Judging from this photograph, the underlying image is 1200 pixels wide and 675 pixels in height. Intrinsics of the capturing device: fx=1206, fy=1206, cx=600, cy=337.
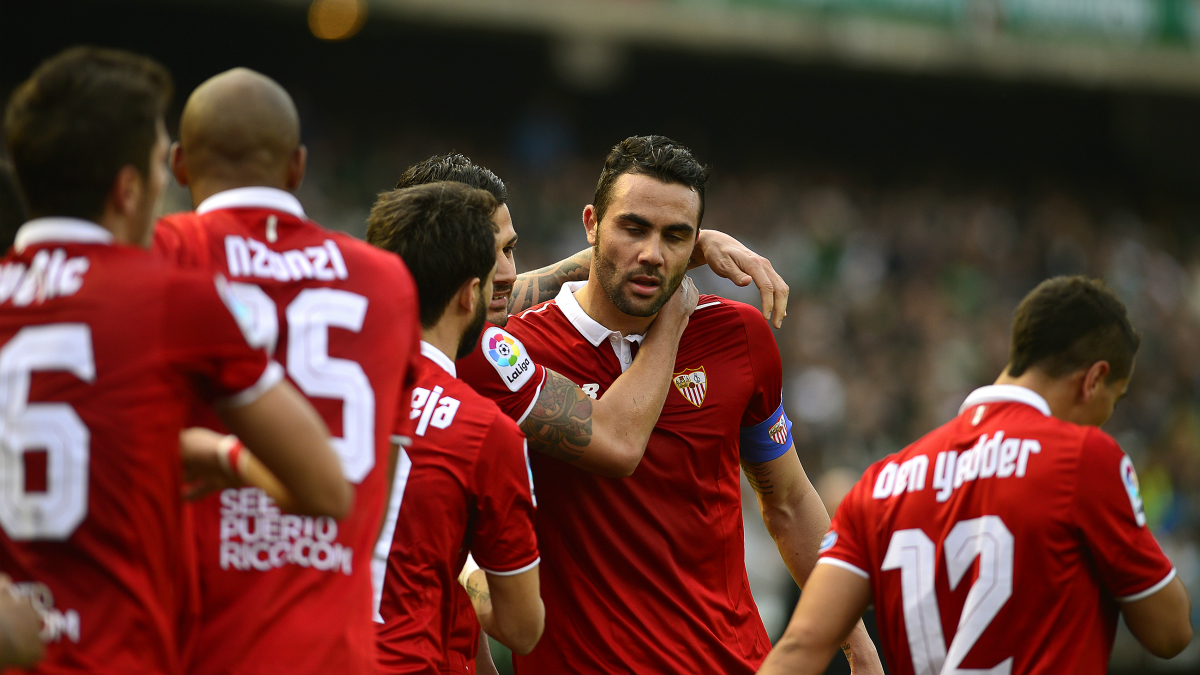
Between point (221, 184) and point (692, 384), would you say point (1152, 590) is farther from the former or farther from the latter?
point (221, 184)

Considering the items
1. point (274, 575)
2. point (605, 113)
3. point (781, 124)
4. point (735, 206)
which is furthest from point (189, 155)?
point (781, 124)

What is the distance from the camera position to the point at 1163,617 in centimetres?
328

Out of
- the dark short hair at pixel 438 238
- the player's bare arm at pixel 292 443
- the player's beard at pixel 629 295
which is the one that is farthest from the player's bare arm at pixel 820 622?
the player's bare arm at pixel 292 443

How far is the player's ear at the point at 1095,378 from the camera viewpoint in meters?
3.47

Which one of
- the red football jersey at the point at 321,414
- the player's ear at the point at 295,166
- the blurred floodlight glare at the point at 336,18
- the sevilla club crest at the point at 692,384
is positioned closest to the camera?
the red football jersey at the point at 321,414

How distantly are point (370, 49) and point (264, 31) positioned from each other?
183 centimetres

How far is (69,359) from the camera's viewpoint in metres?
2.27

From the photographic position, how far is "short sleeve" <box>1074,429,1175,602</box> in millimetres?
3238

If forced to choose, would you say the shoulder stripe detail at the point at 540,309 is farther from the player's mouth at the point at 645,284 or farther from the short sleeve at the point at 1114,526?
the short sleeve at the point at 1114,526

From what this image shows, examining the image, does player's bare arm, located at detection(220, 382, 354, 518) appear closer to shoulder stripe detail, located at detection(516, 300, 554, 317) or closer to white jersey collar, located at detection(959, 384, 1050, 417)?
white jersey collar, located at detection(959, 384, 1050, 417)

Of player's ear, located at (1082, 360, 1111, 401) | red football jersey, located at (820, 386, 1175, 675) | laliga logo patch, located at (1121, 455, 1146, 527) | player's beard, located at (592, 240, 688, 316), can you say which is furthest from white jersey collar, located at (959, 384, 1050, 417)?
player's beard, located at (592, 240, 688, 316)

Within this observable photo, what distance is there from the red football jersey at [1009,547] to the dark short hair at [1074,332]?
0.12m

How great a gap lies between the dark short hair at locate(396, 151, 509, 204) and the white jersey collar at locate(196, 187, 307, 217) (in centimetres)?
160

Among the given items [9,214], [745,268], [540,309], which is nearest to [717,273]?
[745,268]
